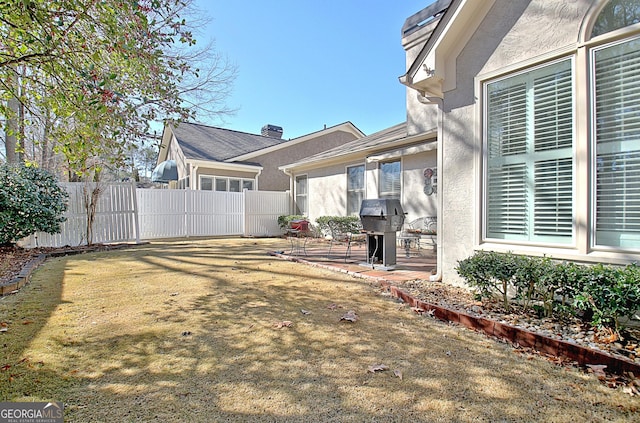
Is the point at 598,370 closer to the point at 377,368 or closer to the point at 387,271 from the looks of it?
the point at 377,368

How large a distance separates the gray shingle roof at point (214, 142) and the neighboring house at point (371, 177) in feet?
13.5

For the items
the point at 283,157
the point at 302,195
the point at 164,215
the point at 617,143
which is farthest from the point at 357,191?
the point at 617,143

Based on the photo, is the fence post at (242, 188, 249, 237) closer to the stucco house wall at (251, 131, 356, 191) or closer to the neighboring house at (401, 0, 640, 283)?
the stucco house wall at (251, 131, 356, 191)

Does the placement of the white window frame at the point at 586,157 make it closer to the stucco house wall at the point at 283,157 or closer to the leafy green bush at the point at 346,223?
the leafy green bush at the point at 346,223

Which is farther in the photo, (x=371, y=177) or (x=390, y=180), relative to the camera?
(x=371, y=177)

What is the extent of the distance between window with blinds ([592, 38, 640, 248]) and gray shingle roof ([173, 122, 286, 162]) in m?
14.7

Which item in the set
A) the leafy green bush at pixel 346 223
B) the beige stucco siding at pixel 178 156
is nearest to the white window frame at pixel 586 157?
the leafy green bush at pixel 346 223

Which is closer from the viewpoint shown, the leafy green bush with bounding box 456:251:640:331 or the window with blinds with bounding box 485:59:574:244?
the leafy green bush with bounding box 456:251:640:331

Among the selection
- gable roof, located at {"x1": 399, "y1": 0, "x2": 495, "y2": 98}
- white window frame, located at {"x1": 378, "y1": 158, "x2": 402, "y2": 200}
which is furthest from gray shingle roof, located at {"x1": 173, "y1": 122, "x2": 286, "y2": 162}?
gable roof, located at {"x1": 399, "y1": 0, "x2": 495, "y2": 98}

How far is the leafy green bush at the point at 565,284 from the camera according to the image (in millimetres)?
2844

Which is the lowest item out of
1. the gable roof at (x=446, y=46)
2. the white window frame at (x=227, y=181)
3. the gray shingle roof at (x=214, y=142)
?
the white window frame at (x=227, y=181)

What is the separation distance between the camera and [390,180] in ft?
34.4

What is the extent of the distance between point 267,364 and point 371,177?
9031mm

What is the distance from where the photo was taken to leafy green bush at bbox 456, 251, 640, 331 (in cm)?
284
